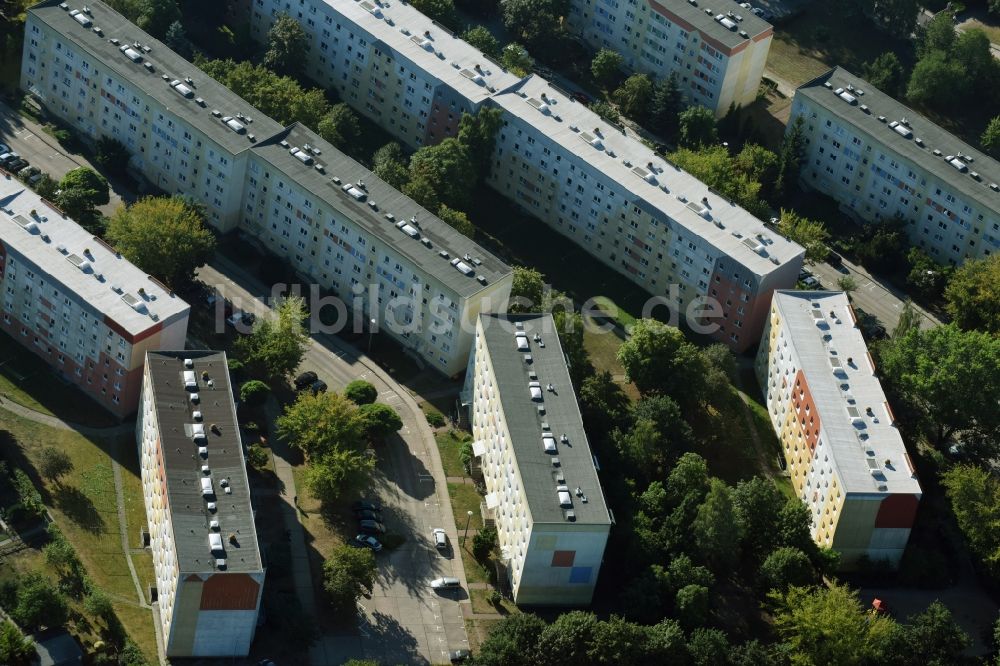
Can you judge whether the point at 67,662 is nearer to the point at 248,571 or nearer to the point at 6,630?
the point at 6,630

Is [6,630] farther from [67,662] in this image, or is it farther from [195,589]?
[195,589]

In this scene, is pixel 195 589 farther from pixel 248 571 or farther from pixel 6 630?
pixel 6 630

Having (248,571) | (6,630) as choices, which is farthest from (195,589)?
(6,630)

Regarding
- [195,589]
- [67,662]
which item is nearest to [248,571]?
[195,589]
